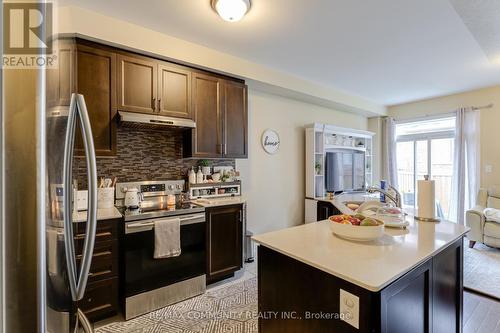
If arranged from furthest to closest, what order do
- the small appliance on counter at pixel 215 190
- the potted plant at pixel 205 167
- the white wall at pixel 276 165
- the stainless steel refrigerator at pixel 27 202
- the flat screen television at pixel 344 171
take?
the flat screen television at pixel 344 171 → the white wall at pixel 276 165 → the potted plant at pixel 205 167 → the small appliance on counter at pixel 215 190 → the stainless steel refrigerator at pixel 27 202

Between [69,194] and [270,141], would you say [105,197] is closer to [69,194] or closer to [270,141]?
[69,194]

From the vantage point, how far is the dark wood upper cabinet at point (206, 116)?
278cm

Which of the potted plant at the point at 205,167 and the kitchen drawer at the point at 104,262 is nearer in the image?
the kitchen drawer at the point at 104,262

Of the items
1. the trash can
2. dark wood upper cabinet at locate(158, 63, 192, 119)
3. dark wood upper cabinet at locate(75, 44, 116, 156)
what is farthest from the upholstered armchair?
dark wood upper cabinet at locate(75, 44, 116, 156)

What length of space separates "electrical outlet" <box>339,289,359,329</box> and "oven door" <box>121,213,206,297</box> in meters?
1.68

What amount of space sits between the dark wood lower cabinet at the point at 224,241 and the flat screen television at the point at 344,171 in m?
2.37

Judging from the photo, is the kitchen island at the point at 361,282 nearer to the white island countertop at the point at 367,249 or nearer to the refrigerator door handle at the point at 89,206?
the white island countertop at the point at 367,249

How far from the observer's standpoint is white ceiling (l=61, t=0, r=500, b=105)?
2.07m

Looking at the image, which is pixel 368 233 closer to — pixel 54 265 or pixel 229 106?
pixel 54 265

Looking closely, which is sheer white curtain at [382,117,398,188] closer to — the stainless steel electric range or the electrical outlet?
the stainless steel electric range

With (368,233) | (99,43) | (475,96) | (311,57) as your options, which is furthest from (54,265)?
(475,96)

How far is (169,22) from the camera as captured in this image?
230 cm

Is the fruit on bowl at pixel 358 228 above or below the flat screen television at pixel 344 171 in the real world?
below

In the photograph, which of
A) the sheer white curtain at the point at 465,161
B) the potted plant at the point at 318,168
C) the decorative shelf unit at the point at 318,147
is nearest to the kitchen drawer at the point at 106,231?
the decorative shelf unit at the point at 318,147
